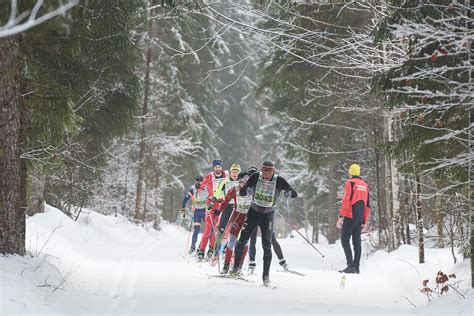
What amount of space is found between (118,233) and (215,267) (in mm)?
7944

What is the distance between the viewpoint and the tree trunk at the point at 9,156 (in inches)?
245

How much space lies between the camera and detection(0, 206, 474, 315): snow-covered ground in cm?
597

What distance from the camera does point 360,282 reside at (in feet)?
32.6

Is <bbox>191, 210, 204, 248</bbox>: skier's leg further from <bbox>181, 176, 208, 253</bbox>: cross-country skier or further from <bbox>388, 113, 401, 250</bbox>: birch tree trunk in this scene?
<bbox>388, 113, 401, 250</bbox>: birch tree trunk

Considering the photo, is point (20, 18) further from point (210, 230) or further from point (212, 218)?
point (210, 230)

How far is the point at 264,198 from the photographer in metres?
8.83

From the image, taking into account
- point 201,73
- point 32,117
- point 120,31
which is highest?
point 201,73

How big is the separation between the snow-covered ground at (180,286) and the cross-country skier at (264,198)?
2.85 feet

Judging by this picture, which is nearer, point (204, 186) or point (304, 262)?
point (204, 186)

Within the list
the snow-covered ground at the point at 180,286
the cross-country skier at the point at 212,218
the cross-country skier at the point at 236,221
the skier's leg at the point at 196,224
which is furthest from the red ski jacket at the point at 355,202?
the skier's leg at the point at 196,224

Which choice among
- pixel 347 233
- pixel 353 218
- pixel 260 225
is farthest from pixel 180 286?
pixel 353 218

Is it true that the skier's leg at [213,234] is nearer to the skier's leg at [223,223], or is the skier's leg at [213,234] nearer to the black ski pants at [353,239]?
the skier's leg at [223,223]

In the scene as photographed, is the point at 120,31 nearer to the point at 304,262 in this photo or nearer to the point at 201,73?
the point at 304,262

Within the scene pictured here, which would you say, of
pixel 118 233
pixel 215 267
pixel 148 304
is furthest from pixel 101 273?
pixel 118 233
